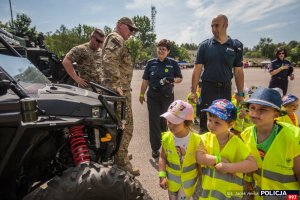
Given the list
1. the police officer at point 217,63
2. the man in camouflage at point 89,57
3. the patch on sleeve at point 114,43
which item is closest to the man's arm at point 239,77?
the police officer at point 217,63

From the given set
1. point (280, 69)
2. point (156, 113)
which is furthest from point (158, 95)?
point (280, 69)

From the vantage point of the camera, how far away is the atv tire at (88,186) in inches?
80.2

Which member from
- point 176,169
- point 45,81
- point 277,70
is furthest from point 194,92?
point 277,70

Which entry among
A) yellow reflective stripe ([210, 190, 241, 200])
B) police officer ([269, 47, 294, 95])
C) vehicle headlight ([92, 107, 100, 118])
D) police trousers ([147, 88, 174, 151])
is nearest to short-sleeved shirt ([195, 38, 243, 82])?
police trousers ([147, 88, 174, 151])

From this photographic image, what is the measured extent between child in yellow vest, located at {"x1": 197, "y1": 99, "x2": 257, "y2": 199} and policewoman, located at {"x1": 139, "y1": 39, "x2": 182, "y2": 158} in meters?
2.33

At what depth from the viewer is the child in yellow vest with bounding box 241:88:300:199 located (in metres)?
2.32

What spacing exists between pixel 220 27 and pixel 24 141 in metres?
3.00

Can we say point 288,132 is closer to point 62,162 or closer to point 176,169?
point 176,169

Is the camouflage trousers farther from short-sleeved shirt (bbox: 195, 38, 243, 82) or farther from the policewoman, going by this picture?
short-sleeved shirt (bbox: 195, 38, 243, 82)

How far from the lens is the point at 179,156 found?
2.67m

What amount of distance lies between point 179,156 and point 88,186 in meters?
0.93

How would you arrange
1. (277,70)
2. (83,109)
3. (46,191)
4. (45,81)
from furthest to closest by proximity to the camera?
(277,70)
(45,81)
(83,109)
(46,191)

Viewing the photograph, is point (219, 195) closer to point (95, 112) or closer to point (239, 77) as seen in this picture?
point (95, 112)

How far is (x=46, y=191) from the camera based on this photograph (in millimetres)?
2041
